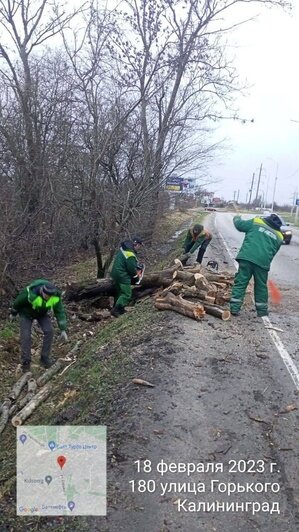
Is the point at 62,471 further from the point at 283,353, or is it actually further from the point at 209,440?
the point at 283,353

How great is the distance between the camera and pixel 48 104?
1484 cm

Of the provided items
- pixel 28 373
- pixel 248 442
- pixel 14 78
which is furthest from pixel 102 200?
pixel 248 442

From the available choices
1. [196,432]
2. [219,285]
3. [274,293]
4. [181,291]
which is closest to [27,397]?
[196,432]

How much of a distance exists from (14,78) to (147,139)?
14.2 ft

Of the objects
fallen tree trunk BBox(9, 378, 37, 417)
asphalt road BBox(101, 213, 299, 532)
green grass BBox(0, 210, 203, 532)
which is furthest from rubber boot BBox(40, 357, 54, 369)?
asphalt road BBox(101, 213, 299, 532)

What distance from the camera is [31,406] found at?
20.7 feet

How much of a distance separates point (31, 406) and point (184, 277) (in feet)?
14.7

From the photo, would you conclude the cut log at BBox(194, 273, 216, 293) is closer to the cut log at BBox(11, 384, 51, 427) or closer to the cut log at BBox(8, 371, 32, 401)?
the cut log at BBox(8, 371, 32, 401)

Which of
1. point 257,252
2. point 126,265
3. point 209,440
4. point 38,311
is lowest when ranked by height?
point 209,440

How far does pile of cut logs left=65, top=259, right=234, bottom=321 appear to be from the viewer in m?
8.50

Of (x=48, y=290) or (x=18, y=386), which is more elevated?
(x=48, y=290)

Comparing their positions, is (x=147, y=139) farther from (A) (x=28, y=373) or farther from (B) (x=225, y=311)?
(A) (x=28, y=373)

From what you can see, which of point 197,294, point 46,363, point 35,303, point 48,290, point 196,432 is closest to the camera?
point 196,432

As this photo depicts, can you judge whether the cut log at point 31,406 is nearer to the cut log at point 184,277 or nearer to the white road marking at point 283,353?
the white road marking at point 283,353
